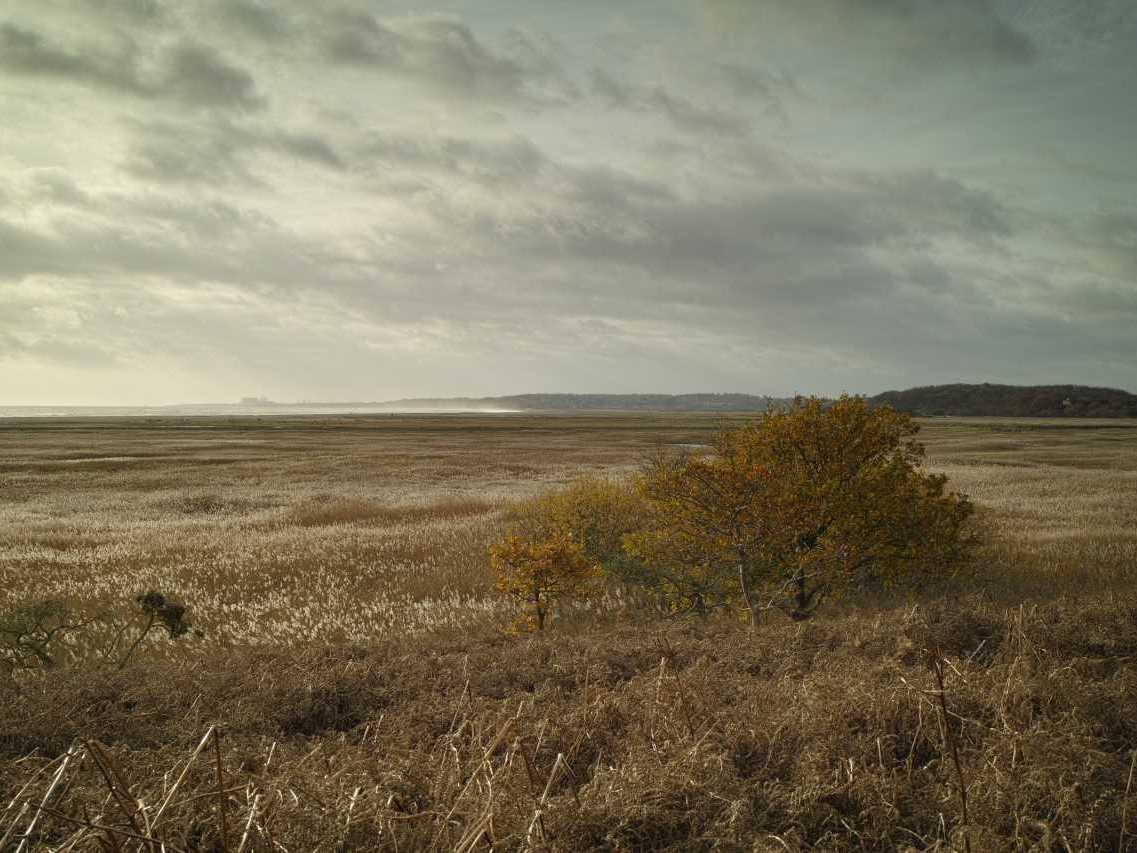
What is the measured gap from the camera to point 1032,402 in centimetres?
17625

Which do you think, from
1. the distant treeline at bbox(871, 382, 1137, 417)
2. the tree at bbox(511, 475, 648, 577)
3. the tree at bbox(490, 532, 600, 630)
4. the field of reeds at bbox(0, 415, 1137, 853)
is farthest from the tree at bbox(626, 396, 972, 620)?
the distant treeline at bbox(871, 382, 1137, 417)

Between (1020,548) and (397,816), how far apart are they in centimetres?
2034

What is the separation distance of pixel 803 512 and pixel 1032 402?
207 meters

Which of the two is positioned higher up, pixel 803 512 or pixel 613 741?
pixel 803 512

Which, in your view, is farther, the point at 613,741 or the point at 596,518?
the point at 596,518

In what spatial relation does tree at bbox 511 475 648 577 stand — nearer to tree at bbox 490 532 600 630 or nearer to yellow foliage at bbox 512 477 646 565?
yellow foliage at bbox 512 477 646 565

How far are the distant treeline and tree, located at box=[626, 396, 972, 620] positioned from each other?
149 m

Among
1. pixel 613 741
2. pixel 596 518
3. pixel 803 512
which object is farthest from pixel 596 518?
pixel 613 741

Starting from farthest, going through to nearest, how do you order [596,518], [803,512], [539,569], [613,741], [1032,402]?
[1032,402]
[596,518]
[803,512]
[539,569]
[613,741]

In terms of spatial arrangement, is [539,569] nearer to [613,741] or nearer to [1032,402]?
[613,741]

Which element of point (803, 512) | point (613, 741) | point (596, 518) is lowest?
point (596, 518)

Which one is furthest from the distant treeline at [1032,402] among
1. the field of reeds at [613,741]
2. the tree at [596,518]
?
the field of reeds at [613,741]

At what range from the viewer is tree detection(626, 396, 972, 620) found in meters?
11.4

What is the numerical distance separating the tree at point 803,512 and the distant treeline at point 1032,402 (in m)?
149
